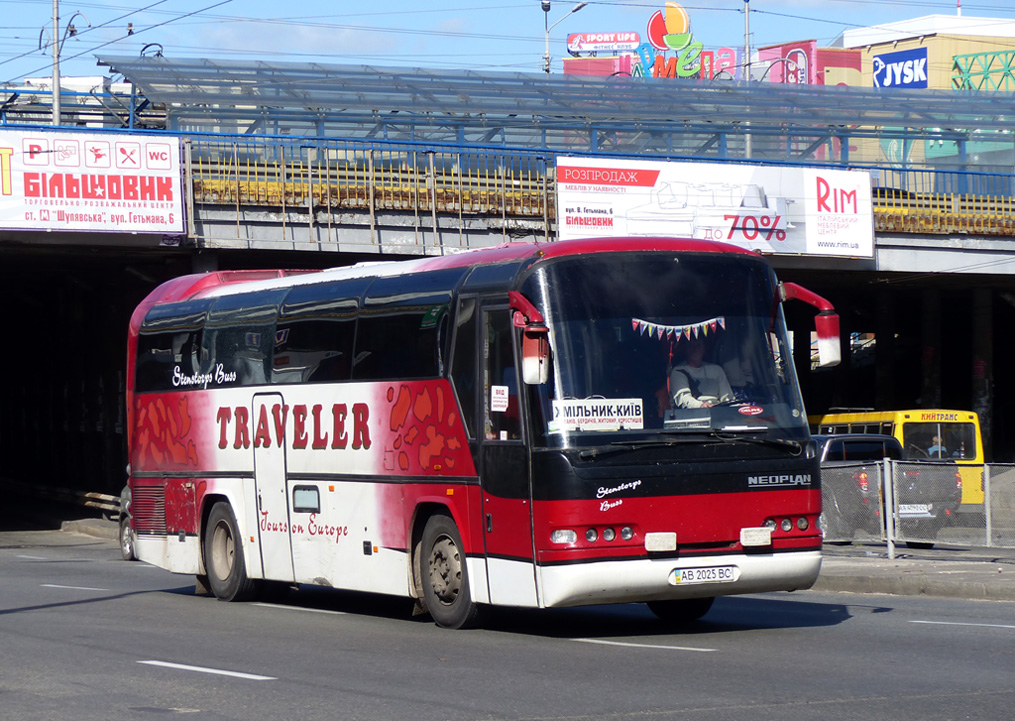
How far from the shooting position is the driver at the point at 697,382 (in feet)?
37.1

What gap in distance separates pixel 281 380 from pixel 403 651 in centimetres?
464

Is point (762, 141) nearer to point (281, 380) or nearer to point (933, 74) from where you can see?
point (281, 380)

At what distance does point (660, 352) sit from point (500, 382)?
4.09 ft

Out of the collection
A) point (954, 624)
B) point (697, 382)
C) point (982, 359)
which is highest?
point (697, 382)

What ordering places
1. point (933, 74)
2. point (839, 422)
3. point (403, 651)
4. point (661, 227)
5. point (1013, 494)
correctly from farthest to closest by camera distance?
point (933, 74)
point (839, 422)
point (661, 227)
point (1013, 494)
point (403, 651)

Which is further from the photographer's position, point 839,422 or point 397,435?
point 839,422

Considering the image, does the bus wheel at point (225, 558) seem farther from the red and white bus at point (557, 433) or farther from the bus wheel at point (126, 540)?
the bus wheel at point (126, 540)

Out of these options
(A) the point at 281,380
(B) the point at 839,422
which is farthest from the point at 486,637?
(B) the point at 839,422

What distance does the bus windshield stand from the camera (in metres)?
11.1

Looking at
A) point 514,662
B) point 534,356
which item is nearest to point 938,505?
point 534,356

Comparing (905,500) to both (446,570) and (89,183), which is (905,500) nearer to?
(446,570)

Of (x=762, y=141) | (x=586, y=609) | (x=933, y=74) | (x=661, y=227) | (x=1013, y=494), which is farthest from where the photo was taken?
(x=933, y=74)

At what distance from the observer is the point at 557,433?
1102cm

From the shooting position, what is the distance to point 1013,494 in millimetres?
19234
